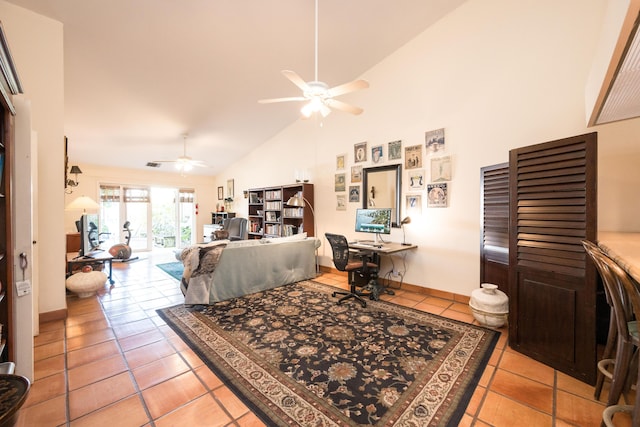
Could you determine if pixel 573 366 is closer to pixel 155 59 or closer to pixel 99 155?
pixel 155 59

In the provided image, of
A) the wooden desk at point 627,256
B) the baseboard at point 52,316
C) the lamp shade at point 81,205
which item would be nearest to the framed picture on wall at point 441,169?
the wooden desk at point 627,256

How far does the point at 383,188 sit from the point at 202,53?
3149 millimetres

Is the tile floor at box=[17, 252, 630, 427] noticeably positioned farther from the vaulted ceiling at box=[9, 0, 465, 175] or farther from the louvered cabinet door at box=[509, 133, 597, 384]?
the vaulted ceiling at box=[9, 0, 465, 175]

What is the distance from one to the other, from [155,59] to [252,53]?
1218 mm

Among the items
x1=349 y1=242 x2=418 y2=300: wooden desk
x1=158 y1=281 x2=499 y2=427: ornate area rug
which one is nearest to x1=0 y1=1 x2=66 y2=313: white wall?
x1=158 y1=281 x2=499 y2=427: ornate area rug

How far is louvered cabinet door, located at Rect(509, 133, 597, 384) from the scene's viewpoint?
1754 millimetres

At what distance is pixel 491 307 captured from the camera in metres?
2.54

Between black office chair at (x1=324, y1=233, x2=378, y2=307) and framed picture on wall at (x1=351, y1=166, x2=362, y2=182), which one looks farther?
framed picture on wall at (x1=351, y1=166, x2=362, y2=182)

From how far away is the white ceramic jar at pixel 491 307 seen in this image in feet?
8.27

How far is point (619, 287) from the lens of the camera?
1.27 metres

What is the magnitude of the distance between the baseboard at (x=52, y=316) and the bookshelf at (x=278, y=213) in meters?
3.46

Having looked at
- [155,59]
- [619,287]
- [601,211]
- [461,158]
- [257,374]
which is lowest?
[257,374]

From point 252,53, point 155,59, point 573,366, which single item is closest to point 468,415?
point 573,366

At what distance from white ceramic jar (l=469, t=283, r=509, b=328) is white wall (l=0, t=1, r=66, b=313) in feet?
14.7
